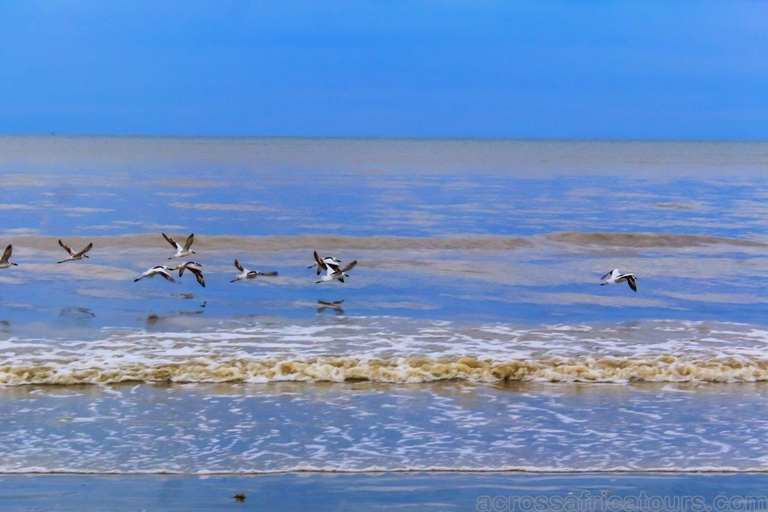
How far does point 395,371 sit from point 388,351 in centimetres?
95

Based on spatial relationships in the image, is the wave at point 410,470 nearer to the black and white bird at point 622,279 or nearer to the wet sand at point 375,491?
the wet sand at point 375,491

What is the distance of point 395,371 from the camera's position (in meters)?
10.8

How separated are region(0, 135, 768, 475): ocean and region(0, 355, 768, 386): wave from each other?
29mm

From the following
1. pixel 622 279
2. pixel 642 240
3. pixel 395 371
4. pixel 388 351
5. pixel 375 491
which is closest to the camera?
pixel 375 491

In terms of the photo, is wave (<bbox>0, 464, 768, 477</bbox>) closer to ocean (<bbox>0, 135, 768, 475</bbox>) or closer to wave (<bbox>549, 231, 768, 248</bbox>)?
ocean (<bbox>0, 135, 768, 475</bbox>)

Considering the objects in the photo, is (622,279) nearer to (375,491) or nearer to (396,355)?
(396,355)

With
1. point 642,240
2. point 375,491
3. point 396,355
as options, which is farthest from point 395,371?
point 642,240

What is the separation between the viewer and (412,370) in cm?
1080

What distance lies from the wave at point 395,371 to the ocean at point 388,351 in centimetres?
3

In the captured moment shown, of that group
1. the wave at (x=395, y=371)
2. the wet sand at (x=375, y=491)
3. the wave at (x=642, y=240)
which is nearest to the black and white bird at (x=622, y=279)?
the wave at (x=395, y=371)

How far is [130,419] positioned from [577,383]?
5.38 metres

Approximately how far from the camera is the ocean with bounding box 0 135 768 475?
822 cm

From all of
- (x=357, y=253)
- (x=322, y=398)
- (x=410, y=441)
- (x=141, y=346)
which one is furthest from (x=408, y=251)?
(x=410, y=441)

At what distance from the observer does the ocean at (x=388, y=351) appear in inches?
324
